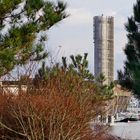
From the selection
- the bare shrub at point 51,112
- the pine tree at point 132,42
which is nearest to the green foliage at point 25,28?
the bare shrub at point 51,112

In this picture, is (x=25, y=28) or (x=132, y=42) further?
(x=132, y=42)

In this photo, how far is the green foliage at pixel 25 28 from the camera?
998 cm

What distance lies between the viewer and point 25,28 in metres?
10.3

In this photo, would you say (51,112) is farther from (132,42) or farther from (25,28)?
(132,42)

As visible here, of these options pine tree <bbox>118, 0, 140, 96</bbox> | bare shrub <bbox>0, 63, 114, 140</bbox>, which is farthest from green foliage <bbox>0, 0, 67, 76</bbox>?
pine tree <bbox>118, 0, 140, 96</bbox>

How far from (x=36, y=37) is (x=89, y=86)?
6.80ft

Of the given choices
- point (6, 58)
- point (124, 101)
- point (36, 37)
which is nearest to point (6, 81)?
point (6, 58)

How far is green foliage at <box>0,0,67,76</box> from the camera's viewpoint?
9.98 m

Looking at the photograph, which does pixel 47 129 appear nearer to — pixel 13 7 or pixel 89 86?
pixel 89 86

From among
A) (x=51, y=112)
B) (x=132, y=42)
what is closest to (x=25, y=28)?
(x=51, y=112)

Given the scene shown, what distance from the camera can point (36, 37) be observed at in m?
10.9

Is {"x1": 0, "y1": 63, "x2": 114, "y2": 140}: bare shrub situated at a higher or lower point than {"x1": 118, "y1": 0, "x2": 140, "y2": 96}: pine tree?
lower

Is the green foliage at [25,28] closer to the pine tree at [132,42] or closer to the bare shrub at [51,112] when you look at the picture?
the bare shrub at [51,112]

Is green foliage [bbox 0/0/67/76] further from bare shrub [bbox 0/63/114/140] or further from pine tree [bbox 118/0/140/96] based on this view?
pine tree [bbox 118/0/140/96]
